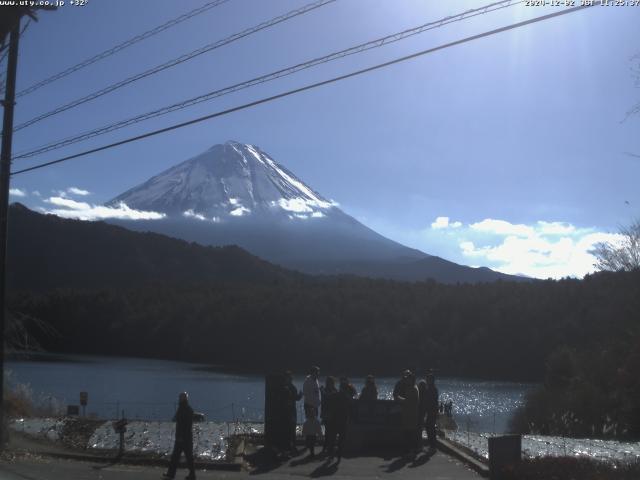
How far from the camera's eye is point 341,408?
13.5m

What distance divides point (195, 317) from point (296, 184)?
3490 inches

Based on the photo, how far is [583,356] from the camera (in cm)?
3059

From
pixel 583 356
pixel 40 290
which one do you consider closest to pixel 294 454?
pixel 583 356

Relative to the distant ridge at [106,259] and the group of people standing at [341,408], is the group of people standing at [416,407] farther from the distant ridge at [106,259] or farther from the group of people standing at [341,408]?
the distant ridge at [106,259]

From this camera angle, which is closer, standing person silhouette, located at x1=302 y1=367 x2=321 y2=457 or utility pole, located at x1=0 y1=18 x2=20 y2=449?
standing person silhouette, located at x1=302 y1=367 x2=321 y2=457

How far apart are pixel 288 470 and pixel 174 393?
27.9 m

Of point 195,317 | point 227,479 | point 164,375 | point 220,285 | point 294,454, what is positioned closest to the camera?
point 227,479

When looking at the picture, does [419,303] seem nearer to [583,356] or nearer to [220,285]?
[220,285]

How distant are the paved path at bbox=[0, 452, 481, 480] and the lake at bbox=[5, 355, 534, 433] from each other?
1036cm

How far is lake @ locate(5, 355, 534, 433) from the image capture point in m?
29.6

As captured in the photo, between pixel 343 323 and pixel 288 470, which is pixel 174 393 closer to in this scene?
pixel 288 470

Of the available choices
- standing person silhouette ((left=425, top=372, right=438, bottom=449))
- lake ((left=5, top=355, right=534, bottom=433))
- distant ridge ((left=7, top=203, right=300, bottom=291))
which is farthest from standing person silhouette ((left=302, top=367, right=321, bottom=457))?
distant ridge ((left=7, top=203, right=300, bottom=291))

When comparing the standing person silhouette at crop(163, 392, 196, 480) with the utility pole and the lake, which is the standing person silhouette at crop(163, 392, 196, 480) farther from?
the lake

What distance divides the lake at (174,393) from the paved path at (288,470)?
10356mm
